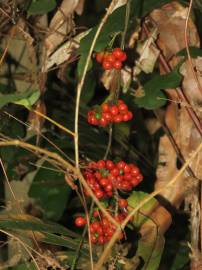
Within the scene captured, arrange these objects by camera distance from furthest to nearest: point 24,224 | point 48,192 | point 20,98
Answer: point 48,192, point 24,224, point 20,98

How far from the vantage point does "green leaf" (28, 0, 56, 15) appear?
889 millimetres

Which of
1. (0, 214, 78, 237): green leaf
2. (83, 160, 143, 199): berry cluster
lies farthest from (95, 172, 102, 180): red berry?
(0, 214, 78, 237): green leaf

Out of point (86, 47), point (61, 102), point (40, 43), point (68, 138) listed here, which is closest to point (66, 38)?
point (40, 43)

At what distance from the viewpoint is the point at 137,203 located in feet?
3.04

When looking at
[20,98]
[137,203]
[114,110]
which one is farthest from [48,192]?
[20,98]

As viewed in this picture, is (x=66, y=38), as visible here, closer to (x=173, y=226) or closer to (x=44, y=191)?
(x=44, y=191)

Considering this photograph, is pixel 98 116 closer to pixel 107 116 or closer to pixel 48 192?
pixel 107 116

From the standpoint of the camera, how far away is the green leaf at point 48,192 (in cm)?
111

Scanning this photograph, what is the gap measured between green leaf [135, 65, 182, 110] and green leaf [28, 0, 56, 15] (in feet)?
0.74

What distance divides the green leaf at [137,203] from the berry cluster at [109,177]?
80 millimetres

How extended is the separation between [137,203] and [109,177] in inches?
4.8

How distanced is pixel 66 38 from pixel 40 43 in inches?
3.5

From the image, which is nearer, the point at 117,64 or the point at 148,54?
the point at 117,64

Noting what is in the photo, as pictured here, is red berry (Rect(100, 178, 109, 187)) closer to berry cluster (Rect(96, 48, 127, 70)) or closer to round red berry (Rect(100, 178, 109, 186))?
round red berry (Rect(100, 178, 109, 186))
